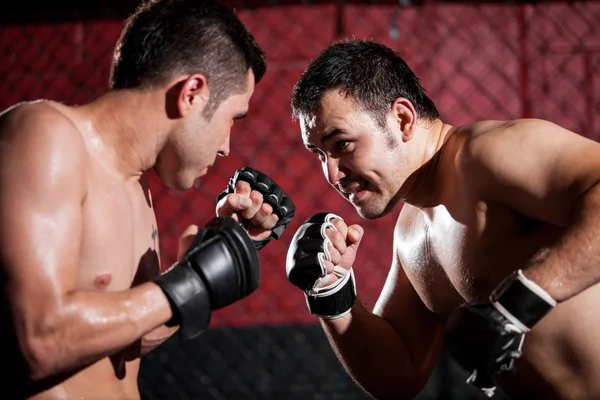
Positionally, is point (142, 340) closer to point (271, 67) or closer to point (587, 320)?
point (587, 320)

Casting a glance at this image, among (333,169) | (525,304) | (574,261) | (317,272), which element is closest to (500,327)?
(525,304)

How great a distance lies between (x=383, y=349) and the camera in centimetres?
198

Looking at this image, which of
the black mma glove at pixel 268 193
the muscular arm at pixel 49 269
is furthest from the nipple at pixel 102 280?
the black mma glove at pixel 268 193

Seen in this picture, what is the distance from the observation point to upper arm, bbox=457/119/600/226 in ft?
4.53

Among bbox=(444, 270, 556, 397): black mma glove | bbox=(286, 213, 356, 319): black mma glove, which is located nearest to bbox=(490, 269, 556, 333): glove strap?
bbox=(444, 270, 556, 397): black mma glove

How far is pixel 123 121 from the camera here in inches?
54.1

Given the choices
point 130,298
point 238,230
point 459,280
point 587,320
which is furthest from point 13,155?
point 587,320

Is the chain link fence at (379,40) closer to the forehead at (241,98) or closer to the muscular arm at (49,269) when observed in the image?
the forehead at (241,98)

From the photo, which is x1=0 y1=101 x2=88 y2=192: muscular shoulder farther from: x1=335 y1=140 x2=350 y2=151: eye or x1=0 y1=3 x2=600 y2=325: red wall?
x1=0 y1=3 x2=600 y2=325: red wall

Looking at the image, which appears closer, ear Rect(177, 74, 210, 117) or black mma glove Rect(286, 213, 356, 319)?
ear Rect(177, 74, 210, 117)

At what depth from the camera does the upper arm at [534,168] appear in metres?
1.38

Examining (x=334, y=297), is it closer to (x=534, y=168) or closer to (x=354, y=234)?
(x=354, y=234)

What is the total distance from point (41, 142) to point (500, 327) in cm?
86

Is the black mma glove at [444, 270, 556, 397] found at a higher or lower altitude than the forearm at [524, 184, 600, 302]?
lower
